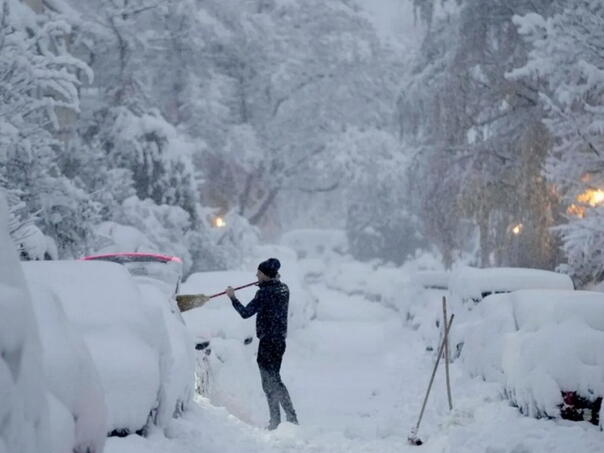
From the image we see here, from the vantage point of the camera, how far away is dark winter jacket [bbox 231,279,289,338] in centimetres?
658

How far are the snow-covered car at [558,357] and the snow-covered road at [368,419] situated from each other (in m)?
0.14

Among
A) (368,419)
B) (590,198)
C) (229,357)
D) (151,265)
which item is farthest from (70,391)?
(590,198)

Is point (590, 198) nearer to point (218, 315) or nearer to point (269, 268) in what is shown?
point (218, 315)

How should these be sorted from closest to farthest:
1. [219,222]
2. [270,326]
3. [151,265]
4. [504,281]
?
[270,326]
[151,265]
[504,281]
[219,222]

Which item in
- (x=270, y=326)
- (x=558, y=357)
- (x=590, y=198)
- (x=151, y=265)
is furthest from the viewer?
(x=590, y=198)

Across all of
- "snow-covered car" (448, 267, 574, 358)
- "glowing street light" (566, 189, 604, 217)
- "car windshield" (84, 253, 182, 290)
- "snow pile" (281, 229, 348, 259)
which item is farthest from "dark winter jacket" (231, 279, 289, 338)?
"snow pile" (281, 229, 348, 259)

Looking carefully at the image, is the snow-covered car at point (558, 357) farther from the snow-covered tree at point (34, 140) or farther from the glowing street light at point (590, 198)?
the snow-covered tree at point (34, 140)

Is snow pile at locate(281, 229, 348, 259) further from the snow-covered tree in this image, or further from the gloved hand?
the gloved hand

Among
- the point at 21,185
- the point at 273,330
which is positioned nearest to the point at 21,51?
the point at 21,185

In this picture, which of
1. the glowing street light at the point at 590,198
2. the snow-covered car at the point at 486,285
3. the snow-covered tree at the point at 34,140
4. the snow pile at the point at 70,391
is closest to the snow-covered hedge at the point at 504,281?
the snow-covered car at the point at 486,285

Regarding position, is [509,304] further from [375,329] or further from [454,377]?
[375,329]

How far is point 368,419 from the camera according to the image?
24.0ft

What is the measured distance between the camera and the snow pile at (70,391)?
2014 mm

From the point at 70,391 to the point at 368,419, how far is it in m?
5.55
